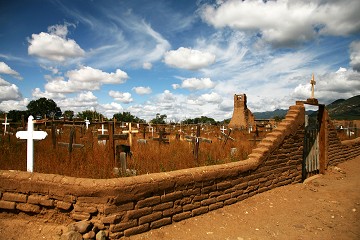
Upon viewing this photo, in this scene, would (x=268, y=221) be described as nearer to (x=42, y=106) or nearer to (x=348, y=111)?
(x=42, y=106)

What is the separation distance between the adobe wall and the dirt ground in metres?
0.17

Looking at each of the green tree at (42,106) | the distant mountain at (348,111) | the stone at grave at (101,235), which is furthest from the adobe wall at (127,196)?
the distant mountain at (348,111)

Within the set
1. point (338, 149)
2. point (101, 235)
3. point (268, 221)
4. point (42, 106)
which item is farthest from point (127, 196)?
point (42, 106)

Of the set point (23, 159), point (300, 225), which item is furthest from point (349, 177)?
point (23, 159)

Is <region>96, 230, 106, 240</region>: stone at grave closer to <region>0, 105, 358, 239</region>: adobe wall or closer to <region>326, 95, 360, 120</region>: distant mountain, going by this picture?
<region>0, 105, 358, 239</region>: adobe wall

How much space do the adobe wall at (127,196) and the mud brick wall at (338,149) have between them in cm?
576

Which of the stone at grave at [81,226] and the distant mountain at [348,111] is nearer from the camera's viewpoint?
the stone at grave at [81,226]

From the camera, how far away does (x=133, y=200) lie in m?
4.20

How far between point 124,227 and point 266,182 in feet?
13.3

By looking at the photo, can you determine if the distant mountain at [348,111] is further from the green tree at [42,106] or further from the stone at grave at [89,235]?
the stone at grave at [89,235]

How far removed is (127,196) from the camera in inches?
162

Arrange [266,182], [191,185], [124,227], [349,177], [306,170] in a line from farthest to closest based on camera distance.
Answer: [349,177]
[306,170]
[266,182]
[191,185]
[124,227]

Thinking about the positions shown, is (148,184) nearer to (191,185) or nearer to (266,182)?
(191,185)

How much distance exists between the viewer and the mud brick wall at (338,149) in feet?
32.3
